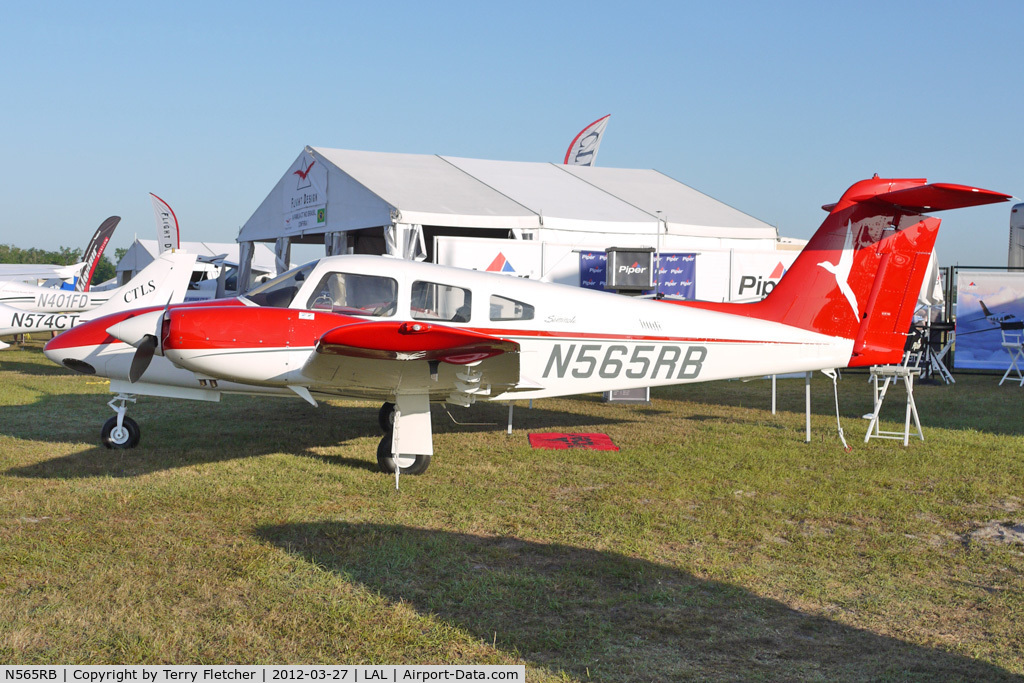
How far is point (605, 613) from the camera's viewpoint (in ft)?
12.7

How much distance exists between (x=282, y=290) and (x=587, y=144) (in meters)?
22.2

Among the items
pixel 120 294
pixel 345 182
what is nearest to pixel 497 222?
pixel 345 182

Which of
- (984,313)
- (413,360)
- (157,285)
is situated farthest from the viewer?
(984,313)

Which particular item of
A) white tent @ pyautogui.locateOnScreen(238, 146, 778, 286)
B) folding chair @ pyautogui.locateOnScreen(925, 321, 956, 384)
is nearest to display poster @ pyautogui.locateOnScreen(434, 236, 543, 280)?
white tent @ pyautogui.locateOnScreen(238, 146, 778, 286)

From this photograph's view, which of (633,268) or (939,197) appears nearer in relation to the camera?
(939,197)

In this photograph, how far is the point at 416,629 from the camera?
11.8ft

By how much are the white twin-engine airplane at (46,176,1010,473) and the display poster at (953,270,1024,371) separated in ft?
34.1

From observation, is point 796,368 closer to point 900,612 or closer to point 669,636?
point 900,612

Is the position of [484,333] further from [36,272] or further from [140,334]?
[36,272]

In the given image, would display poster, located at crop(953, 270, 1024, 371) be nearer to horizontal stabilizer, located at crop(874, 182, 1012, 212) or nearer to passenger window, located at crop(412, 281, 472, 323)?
horizontal stabilizer, located at crop(874, 182, 1012, 212)

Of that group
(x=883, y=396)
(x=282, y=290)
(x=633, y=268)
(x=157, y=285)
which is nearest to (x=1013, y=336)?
(x=633, y=268)

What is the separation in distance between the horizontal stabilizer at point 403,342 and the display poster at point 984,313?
47.9 feet

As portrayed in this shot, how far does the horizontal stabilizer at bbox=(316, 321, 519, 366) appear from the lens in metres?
5.58

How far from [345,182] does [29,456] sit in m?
9.90
